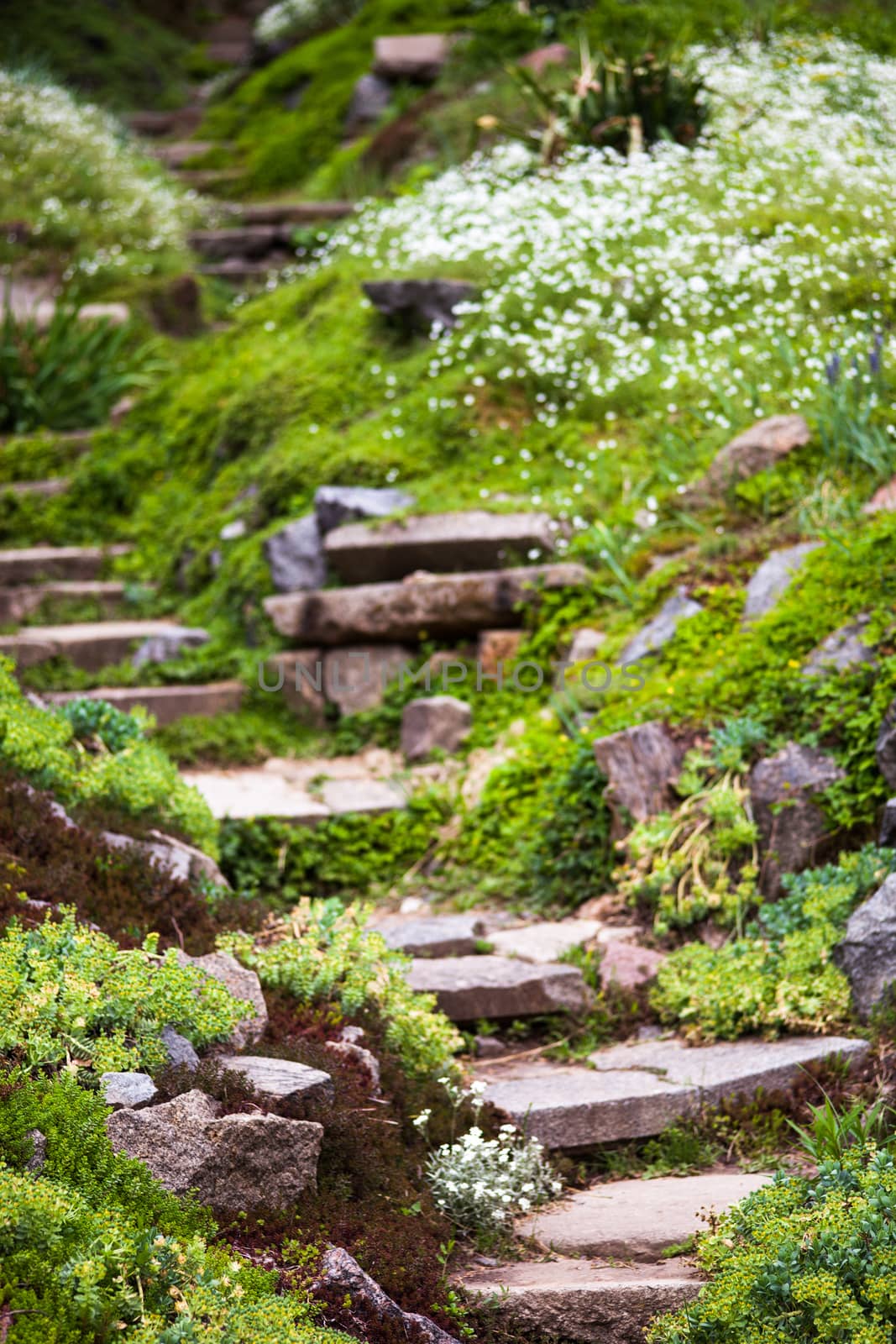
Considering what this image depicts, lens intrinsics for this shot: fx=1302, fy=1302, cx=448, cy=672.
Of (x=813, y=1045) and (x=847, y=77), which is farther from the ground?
(x=847, y=77)

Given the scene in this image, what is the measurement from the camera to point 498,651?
23.6 ft

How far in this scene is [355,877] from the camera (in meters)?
6.27

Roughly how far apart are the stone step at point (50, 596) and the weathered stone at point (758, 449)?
156 inches

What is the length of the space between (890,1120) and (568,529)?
13.9 ft

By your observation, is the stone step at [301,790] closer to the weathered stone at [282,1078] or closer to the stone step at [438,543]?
the stone step at [438,543]

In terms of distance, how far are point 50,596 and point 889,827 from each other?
224 inches

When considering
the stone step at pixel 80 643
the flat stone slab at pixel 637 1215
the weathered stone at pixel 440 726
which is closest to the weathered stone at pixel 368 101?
the stone step at pixel 80 643

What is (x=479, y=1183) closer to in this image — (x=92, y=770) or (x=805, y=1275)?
(x=805, y=1275)

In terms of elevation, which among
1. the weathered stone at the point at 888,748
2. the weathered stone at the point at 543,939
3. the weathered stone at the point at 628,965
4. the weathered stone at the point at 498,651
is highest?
the weathered stone at the point at 888,748

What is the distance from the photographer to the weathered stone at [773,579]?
5.99 metres

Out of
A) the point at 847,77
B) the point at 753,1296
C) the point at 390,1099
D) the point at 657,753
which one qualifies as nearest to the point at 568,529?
the point at 657,753

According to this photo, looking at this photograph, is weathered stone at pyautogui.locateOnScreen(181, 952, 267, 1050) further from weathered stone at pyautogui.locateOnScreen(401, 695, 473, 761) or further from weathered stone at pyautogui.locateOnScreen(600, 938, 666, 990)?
weathered stone at pyautogui.locateOnScreen(401, 695, 473, 761)

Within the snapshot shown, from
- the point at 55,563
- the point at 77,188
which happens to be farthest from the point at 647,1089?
the point at 77,188

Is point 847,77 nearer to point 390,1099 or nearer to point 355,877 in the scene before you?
point 355,877
